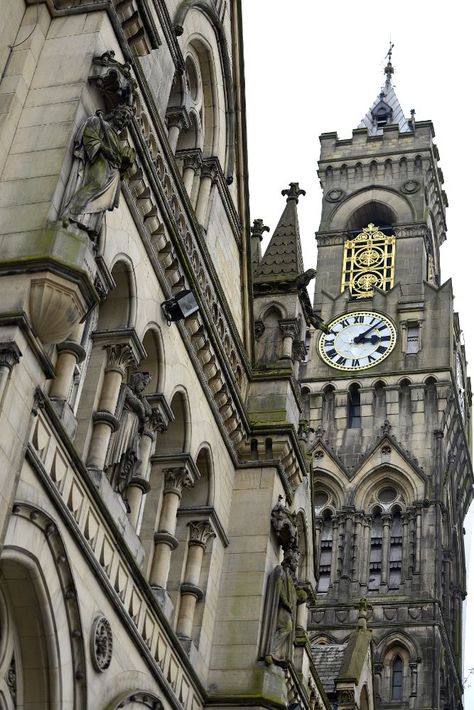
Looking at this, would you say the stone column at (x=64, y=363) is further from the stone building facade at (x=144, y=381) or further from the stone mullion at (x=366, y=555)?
the stone mullion at (x=366, y=555)

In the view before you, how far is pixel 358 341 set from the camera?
211 ft

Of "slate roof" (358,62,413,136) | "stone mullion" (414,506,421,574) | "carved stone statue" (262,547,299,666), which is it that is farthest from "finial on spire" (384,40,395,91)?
"carved stone statue" (262,547,299,666)

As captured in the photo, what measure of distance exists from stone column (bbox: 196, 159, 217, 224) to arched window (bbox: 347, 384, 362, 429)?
36.1m

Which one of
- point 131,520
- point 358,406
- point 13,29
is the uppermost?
point 358,406

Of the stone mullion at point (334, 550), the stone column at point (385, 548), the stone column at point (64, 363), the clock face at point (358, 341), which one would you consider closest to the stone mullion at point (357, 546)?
the stone mullion at point (334, 550)

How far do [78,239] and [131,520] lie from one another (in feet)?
17.1

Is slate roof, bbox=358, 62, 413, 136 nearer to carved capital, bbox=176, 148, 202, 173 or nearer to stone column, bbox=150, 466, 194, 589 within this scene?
carved capital, bbox=176, 148, 202, 173

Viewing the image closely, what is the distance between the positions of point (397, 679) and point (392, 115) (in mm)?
34626

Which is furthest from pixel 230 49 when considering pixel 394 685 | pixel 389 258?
pixel 389 258

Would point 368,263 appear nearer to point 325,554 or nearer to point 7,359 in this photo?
point 325,554

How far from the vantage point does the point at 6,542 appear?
16.3 m

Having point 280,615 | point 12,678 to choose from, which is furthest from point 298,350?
point 12,678

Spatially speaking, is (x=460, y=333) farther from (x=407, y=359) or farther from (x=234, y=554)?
(x=234, y=554)

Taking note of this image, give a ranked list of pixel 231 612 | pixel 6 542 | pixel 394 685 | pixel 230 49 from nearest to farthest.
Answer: pixel 6 542, pixel 231 612, pixel 230 49, pixel 394 685
